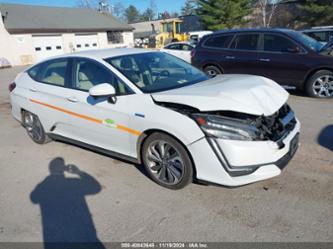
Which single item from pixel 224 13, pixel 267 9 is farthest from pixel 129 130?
pixel 267 9

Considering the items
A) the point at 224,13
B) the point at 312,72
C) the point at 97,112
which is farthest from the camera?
the point at 224,13

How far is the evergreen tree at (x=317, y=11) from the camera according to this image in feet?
107

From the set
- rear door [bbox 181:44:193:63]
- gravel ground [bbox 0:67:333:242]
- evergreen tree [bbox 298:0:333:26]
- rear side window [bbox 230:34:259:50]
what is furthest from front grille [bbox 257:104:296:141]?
evergreen tree [bbox 298:0:333:26]

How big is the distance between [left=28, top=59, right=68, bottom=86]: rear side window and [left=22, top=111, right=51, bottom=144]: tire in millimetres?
686

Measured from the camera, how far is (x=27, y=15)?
98.7ft

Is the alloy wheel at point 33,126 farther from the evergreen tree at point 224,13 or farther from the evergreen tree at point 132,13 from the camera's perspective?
the evergreen tree at point 132,13

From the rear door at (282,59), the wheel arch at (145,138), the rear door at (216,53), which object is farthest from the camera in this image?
the rear door at (216,53)

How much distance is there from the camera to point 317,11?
33094 millimetres

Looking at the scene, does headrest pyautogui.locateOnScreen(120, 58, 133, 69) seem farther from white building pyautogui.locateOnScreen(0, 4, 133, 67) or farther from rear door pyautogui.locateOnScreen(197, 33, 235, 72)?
white building pyautogui.locateOnScreen(0, 4, 133, 67)

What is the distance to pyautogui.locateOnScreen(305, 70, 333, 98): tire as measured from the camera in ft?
22.0

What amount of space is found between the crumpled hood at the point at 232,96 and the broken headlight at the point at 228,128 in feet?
0.34

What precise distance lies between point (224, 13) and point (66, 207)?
38590 millimetres

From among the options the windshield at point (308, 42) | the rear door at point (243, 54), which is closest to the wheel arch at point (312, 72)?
the windshield at point (308, 42)

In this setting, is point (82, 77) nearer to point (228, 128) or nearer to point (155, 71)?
point (155, 71)
